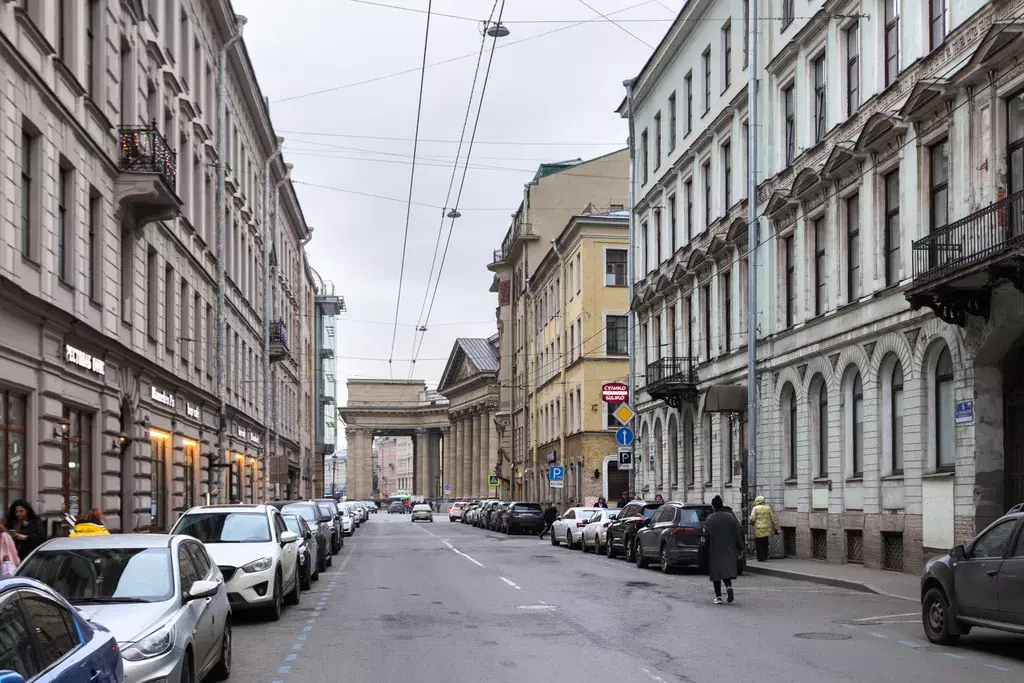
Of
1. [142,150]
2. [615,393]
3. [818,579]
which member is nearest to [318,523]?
[142,150]

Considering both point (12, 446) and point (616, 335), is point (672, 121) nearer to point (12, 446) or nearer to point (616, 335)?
point (616, 335)

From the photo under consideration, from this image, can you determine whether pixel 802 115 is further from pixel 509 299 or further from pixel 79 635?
pixel 509 299

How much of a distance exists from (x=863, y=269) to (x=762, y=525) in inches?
255

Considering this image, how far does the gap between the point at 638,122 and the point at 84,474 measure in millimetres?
30383

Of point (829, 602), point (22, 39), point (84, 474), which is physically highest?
point (22, 39)

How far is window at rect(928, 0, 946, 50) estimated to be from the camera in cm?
2317

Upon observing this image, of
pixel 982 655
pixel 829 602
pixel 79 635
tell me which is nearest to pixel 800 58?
pixel 829 602

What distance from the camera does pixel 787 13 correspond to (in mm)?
31719

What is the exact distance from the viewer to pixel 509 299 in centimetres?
9312

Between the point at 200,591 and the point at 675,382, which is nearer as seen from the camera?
the point at 200,591

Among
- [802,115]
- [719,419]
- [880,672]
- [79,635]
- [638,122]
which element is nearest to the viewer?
[79,635]

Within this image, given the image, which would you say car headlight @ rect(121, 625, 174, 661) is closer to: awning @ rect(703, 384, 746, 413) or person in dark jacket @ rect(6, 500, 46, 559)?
person in dark jacket @ rect(6, 500, 46, 559)

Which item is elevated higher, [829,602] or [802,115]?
[802,115]

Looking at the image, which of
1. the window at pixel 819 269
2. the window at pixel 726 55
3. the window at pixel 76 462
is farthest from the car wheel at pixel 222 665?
the window at pixel 726 55
